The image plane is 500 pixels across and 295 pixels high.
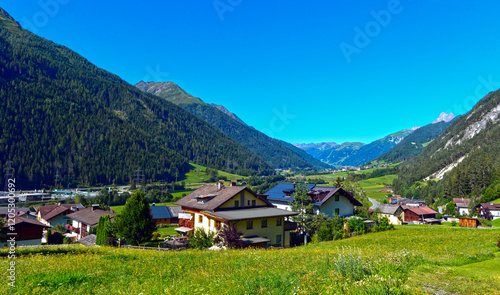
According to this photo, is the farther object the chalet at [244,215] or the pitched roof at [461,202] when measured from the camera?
the pitched roof at [461,202]

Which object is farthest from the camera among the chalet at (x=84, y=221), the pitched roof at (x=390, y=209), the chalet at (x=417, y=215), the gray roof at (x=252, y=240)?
the chalet at (x=417, y=215)

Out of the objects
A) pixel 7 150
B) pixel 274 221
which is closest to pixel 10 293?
pixel 274 221

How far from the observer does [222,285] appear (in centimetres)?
973

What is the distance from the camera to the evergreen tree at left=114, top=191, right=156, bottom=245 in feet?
135

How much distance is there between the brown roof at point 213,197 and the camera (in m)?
41.3

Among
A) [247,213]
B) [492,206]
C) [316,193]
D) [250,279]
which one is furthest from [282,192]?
[492,206]

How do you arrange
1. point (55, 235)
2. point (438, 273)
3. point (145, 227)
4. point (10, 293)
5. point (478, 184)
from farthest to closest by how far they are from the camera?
point (478, 184), point (55, 235), point (145, 227), point (438, 273), point (10, 293)

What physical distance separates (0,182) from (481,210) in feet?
838

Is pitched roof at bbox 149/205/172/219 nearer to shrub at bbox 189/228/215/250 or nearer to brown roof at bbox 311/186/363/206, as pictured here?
brown roof at bbox 311/186/363/206

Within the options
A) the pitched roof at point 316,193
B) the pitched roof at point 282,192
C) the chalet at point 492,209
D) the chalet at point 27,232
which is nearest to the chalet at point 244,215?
the pitched roof at point 316,193

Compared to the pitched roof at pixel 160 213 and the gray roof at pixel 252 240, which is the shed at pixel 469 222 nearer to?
the gray roof at pixel 252 240

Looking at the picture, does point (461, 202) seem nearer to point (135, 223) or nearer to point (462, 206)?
point (462, 206)

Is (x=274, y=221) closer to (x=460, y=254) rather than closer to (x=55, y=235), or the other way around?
(x=460, y=254)

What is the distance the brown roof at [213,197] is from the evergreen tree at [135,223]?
22.1ft
